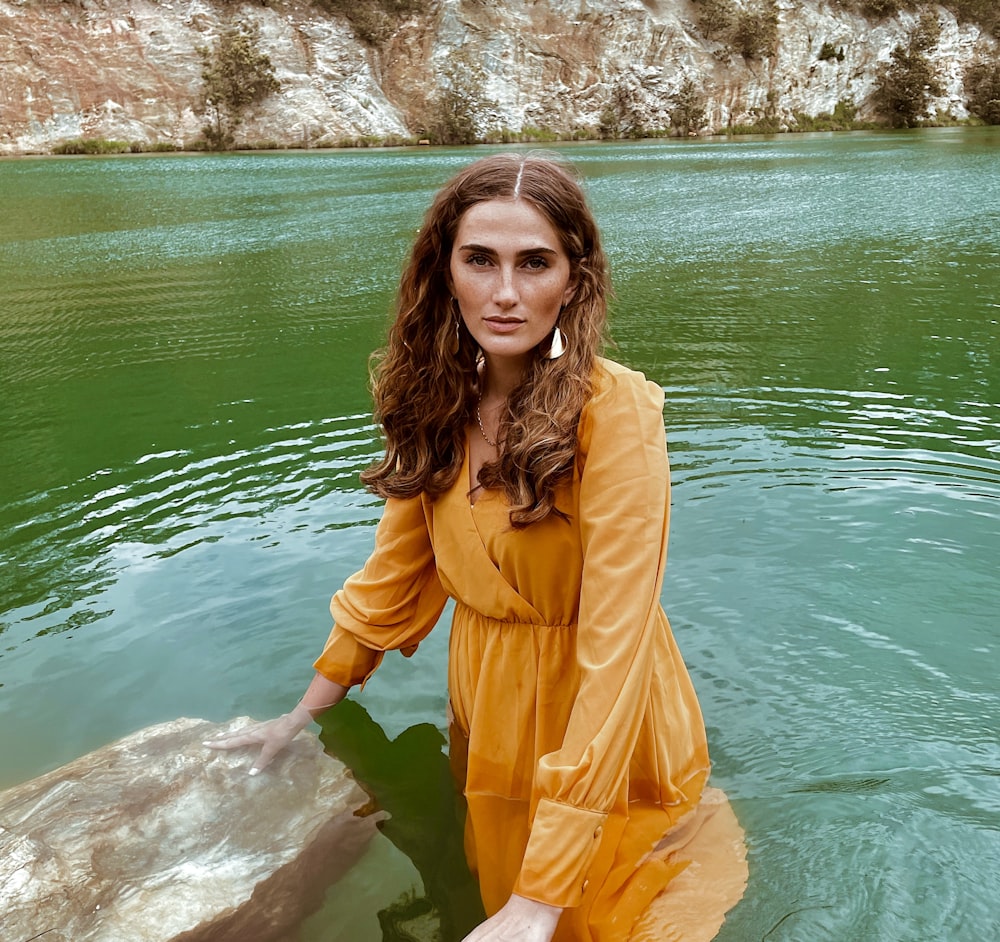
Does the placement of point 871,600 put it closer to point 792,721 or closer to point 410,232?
point 792,721

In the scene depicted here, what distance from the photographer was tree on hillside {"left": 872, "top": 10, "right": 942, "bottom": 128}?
49938 mm

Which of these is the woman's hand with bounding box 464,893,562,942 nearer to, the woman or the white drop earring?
the woman

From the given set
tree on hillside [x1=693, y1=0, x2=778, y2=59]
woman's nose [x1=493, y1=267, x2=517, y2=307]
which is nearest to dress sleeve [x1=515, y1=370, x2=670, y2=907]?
woman's nose [x1=493, y1=267, x2=517, y2=307]

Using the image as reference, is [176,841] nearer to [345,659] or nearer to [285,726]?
[285,726]

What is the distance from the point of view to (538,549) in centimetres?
204

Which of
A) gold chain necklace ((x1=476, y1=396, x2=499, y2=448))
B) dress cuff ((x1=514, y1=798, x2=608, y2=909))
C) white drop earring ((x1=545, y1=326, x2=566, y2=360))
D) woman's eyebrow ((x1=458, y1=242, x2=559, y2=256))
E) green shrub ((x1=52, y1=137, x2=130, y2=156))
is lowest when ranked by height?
dress cuff ((x1=514, y1=798, x2=608, y2=909))

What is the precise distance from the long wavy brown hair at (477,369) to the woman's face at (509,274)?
26 mm

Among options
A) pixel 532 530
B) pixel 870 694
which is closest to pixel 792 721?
pixel 870 694

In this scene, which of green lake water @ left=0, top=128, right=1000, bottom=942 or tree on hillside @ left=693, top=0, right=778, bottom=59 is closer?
green lake water @ left=0, top=128, right=1000, bottom=942

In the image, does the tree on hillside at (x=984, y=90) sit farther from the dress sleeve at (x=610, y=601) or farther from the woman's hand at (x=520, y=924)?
the woman's hand at (x=520, y=924)

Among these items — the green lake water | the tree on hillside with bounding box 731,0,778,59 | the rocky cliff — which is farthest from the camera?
the tree on hillside with bounding box 731,0,778,59

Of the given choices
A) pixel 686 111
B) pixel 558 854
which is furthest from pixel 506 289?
pixel 686 111

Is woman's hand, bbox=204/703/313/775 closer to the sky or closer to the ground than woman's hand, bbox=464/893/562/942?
closer to the ground

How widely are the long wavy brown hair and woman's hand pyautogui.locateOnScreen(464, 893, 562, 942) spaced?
74cm
